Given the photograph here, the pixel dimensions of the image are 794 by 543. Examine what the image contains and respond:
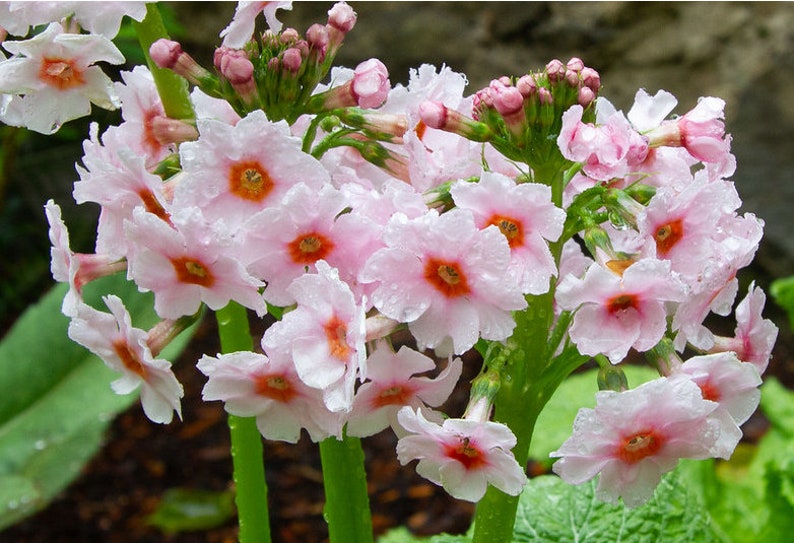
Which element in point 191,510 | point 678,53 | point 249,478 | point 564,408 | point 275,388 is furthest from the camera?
point 678,53

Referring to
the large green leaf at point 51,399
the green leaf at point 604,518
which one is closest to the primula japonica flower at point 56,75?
the green leaf at point 604,518

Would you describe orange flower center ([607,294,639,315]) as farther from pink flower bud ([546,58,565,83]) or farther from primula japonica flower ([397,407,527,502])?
pink flower bud ([546,58,565,83])

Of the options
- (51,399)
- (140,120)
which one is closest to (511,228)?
(140,120)

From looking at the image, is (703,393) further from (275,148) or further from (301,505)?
(301,505)

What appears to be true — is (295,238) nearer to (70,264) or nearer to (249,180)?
(249,180)

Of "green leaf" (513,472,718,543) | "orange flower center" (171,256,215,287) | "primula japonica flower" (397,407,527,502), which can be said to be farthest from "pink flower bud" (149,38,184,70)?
"green leaf" (513,472,718,543)

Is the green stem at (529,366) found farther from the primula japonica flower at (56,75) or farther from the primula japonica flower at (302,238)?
the primula japonica flower at (56,75)
